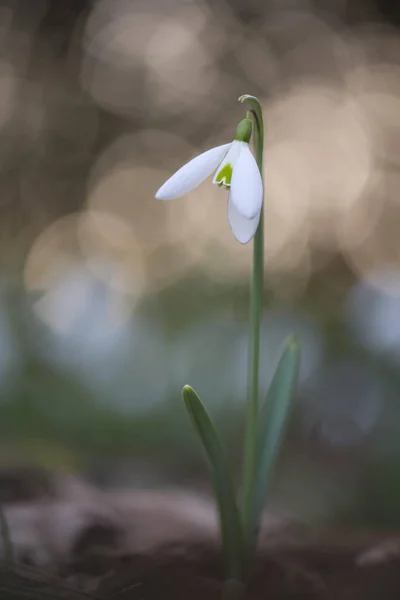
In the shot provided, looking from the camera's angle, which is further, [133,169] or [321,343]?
[133,169]

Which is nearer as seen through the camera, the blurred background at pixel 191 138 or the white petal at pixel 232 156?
the white petal at pixel 232 156

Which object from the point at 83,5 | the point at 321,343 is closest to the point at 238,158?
the point at 321,343

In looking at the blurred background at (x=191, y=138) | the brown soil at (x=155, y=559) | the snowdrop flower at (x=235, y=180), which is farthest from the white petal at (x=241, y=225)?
the blurred background at (x=191, y=138)

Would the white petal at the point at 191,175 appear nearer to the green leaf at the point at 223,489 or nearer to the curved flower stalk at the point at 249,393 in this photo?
the curved flower stalk at the point at 249,393

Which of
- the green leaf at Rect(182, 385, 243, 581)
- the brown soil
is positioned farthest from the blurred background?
the green leaf at Rect(182, 385, 243, 581)

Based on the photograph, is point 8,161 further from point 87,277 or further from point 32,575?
point 32,575

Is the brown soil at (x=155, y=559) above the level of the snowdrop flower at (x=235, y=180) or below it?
below

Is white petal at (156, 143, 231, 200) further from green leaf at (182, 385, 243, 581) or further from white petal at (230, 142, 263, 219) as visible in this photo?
green leaf at (182, 385, 243, 581)
